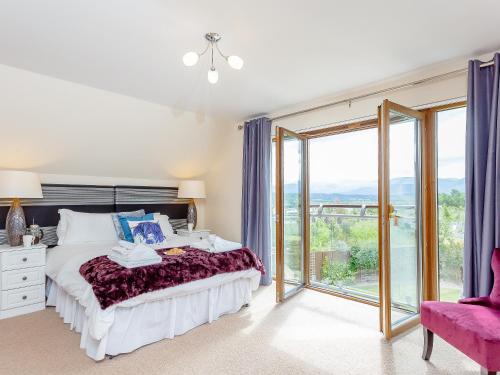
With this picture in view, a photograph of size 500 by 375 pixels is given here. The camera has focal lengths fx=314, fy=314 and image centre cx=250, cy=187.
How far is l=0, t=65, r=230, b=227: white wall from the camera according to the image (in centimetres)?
329

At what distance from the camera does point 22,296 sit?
329cm

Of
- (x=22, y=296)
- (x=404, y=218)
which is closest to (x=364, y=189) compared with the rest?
(x=404, y=218)

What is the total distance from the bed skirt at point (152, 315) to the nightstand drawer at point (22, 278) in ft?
0.59

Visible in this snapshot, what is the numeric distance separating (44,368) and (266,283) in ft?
8.87

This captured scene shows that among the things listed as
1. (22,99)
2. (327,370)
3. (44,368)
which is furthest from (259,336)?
(22,99)

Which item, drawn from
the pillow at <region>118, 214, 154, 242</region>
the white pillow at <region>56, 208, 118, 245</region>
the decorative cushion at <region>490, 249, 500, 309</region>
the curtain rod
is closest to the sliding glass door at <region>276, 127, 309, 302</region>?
the curtain rod

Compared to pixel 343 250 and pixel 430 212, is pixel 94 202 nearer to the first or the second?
pixel 343 250

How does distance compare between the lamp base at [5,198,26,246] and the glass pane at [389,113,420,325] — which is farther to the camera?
the lamp base at [5,198,26,246]

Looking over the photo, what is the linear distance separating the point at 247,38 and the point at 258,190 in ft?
7.54

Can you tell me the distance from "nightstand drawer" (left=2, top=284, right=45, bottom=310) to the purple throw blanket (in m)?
1.10

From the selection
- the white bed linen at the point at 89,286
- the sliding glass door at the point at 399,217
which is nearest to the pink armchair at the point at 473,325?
the sliding glass door at the point at 399,217

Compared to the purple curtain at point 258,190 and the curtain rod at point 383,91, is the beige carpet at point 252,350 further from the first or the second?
the curtain rod at point 383,91

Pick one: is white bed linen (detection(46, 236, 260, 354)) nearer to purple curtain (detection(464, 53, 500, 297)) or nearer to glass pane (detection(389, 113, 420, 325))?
glass pane (detection(389, 113, 420, 325))

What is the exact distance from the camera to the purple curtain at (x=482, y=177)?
2531 mm
